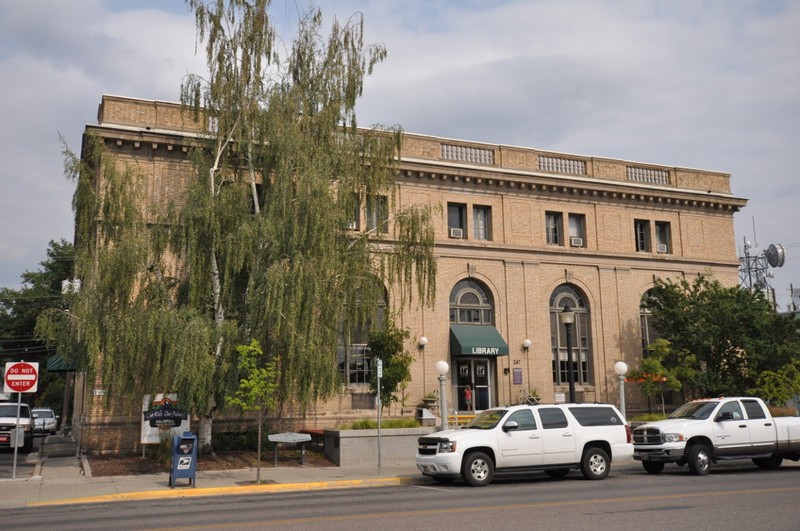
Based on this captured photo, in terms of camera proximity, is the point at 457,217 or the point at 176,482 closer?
the point at 176,482

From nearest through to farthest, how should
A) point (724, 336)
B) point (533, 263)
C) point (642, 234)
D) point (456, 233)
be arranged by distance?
1. point (724, 336)
2. point (456, 233)
3. point (533, 263)
4. point (642, 234)

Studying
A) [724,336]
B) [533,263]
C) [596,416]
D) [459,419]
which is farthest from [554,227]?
[596,416]

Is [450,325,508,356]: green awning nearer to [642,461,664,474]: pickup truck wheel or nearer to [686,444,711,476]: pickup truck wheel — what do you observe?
[642,461,664,474]: pickup truck wheel

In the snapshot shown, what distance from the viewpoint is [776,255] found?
48.5 meters

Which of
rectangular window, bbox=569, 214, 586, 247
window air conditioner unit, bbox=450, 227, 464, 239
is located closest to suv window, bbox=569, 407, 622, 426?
window air conditioner unit, bbox=450, 227, 464, 239

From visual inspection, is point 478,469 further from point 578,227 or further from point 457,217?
point 578,227

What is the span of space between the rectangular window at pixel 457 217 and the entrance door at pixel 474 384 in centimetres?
539

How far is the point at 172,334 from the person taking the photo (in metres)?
19.1

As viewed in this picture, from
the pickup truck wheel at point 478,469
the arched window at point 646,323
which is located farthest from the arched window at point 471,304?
the pickup truck wheel at point 478,469

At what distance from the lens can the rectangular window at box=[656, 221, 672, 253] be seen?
3528 centimetres

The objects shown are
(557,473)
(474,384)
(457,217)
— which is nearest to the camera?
(557,473)

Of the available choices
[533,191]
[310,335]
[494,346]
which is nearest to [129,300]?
[310,335]

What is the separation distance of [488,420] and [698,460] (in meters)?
5.29

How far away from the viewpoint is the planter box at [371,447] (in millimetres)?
21594
